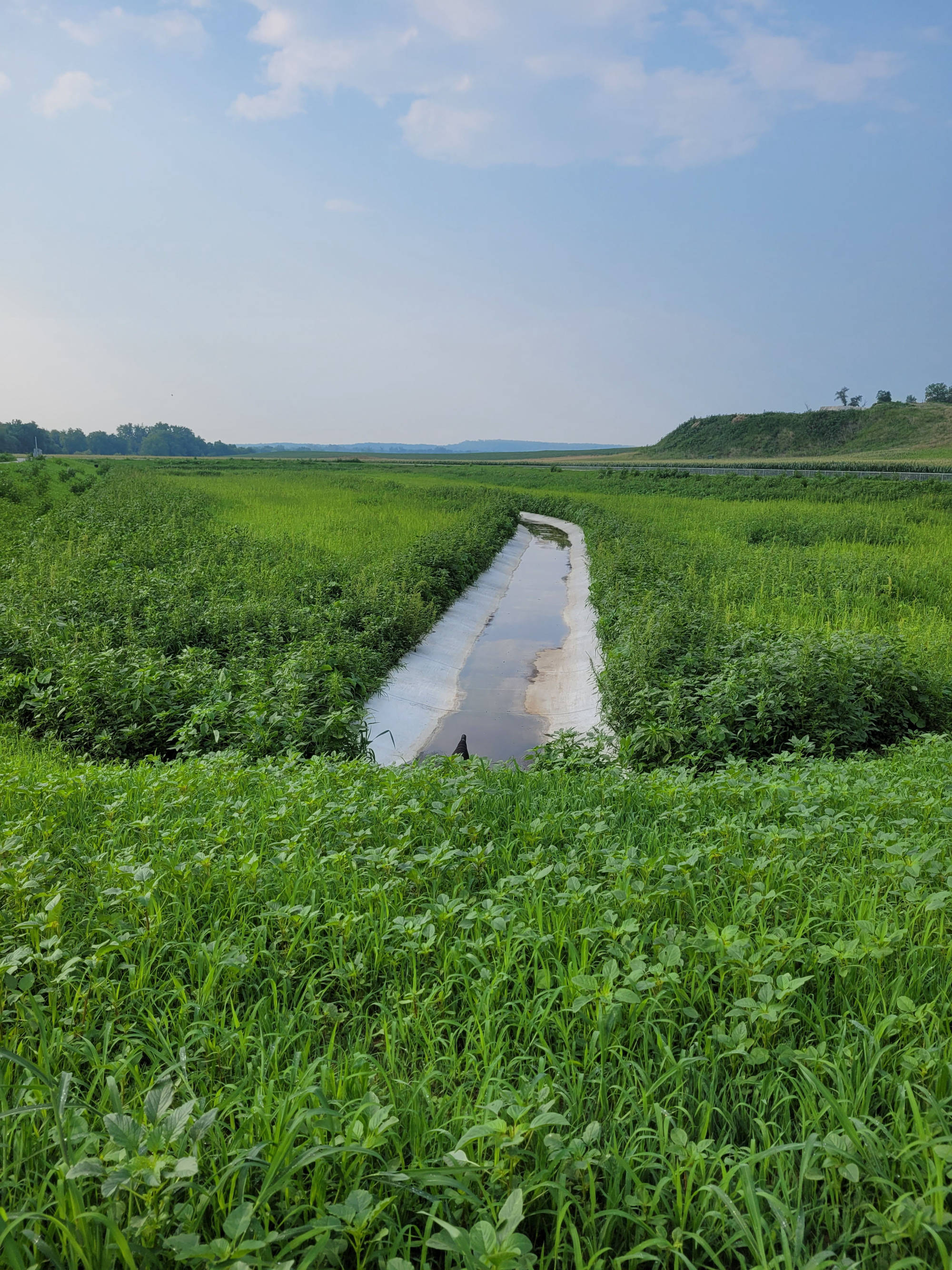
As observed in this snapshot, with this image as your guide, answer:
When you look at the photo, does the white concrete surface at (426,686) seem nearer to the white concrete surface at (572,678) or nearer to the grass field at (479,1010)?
the white concrete surface at (572,678)

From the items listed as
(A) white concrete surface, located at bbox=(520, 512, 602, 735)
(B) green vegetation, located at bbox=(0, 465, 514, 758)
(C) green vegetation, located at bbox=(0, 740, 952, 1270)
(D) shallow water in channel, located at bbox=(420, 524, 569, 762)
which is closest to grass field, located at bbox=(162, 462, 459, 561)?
(B) green vegetation, located at bbox=(0, 465, 514, 758)

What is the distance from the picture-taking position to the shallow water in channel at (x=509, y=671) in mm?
8062

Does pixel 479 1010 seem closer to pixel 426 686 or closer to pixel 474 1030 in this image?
pixel 474 1030

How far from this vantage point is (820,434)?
78.9 metres

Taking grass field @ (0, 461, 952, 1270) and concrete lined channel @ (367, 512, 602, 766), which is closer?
grass field @ (0, 461, 952, 1270)

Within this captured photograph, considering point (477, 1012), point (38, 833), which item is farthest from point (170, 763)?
point (477, 1012)

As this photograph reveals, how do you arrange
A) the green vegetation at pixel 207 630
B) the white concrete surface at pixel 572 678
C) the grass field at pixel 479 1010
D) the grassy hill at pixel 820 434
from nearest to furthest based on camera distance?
1. the grass field at pixel 479 1010
2. the green vegetation at pixel 207 630
3. the white concrete surface at pixel 572 678
4. the grassy hill at pixel 820 434

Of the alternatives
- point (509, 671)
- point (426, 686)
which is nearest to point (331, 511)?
point (509, 671)

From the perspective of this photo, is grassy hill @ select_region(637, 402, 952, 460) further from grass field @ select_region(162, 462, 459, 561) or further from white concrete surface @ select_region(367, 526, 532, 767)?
white concrete surface @ select_region(367, 526, 532, 767)

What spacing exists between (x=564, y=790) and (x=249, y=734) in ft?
9.13

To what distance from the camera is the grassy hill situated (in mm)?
70125

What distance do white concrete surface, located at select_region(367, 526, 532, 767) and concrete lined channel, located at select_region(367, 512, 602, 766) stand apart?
16 mm

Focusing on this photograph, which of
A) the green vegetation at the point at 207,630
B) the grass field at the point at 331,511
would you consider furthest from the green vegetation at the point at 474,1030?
the grass field at the point at 331,511

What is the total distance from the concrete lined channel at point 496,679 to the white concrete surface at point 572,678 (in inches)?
0.7
